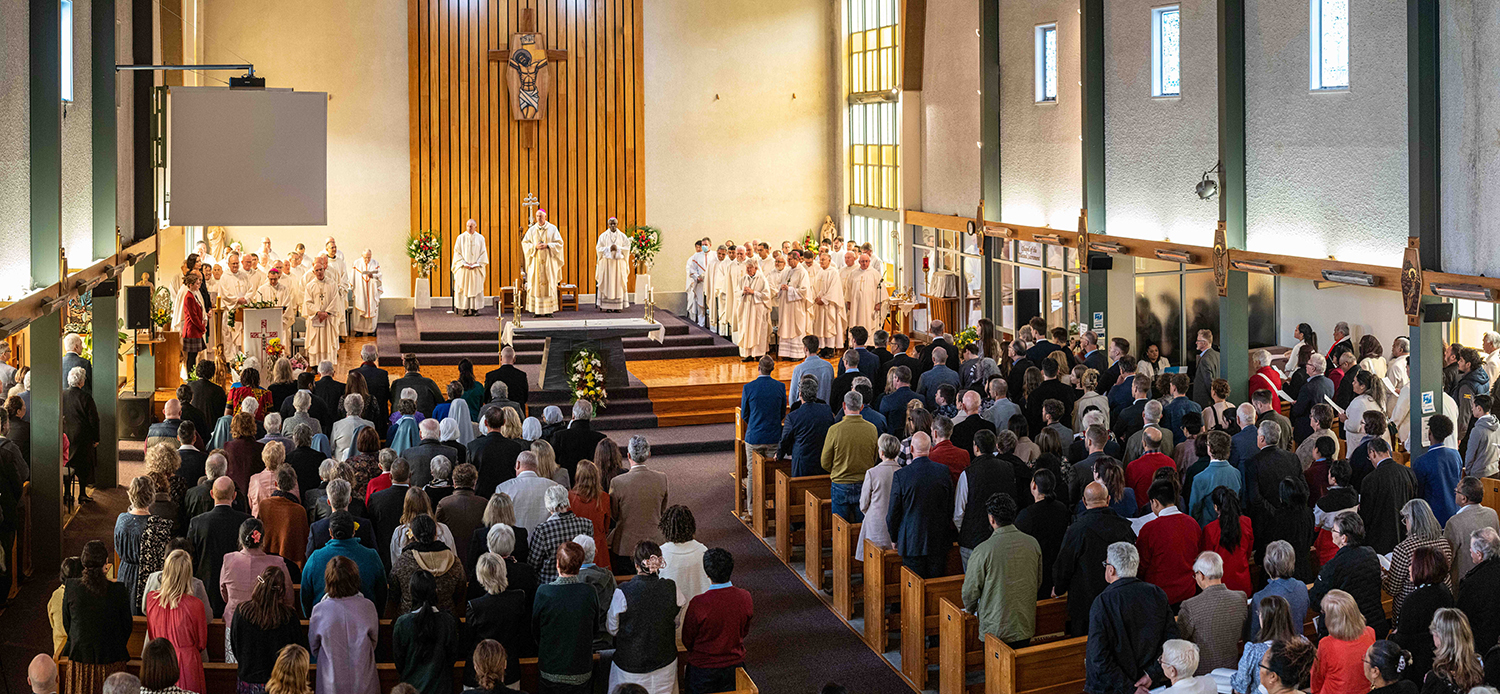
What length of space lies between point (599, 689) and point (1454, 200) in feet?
25.5

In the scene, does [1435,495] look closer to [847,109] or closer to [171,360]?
[171,360]

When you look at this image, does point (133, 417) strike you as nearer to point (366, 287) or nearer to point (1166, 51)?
point (366, 287)

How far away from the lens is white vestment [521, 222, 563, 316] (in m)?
21.2

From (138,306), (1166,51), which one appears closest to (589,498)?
(138,306)

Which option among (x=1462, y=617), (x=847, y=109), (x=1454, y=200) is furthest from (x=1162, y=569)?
(x=847, y=109)

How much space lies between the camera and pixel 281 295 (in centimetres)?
1872

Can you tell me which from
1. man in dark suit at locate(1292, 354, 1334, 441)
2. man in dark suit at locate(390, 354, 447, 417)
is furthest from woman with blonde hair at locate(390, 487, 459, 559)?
man in dark suit at locate(1292, 354, 1334, 441)

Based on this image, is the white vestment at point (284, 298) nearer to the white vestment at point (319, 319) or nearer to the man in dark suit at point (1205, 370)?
the white vestment at point (319, 319)

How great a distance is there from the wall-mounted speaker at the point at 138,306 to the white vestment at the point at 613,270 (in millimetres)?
8894

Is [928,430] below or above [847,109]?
below

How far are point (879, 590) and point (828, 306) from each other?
1118cm

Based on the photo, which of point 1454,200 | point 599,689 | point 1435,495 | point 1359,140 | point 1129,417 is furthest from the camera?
point 1359,140

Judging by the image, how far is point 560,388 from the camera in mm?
16016

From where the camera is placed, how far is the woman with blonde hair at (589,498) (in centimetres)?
816
